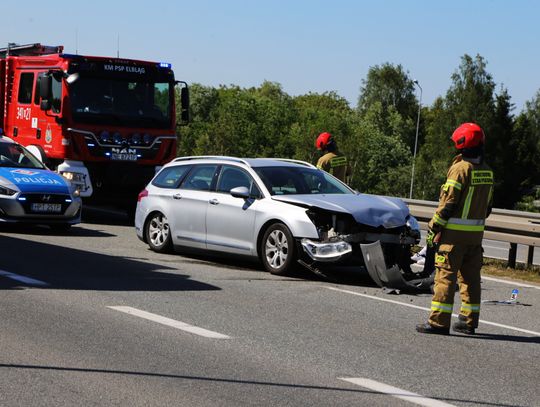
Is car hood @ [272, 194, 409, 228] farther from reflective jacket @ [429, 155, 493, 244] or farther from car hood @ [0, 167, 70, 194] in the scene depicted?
car hood @ [0, 167, 70, 194]

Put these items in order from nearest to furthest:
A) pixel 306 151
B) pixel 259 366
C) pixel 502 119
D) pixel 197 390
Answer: pixel 197 390
pixel 259 366
pixel 502 119
pixel 306 151

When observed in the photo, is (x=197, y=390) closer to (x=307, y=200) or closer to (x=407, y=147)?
(x=307, y=200)

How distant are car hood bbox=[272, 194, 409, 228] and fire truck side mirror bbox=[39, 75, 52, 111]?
7702mm

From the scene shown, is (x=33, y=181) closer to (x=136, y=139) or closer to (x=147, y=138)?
(x=136, y=139)

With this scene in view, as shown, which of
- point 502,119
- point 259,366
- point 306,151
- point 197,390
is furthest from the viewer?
point 306,151

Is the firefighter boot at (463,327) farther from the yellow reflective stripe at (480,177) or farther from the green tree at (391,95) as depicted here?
the green tree at (391,95)

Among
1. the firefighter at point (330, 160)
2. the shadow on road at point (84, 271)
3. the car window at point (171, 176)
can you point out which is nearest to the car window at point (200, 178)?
the car window at point (171, 176)

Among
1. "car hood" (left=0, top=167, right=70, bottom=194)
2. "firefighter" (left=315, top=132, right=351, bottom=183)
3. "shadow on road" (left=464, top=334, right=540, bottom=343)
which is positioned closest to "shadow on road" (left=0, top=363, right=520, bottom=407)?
"shadow on road" (left=464, top=334, right=540, bottom=343)

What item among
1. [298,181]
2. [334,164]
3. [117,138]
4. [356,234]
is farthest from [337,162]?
[117,138]

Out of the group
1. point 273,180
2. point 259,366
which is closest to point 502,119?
point 273,180

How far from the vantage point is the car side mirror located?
14.3 meters

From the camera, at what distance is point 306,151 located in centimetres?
13275

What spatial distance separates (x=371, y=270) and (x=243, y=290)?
165 centimetres

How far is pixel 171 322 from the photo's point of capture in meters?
9.60
